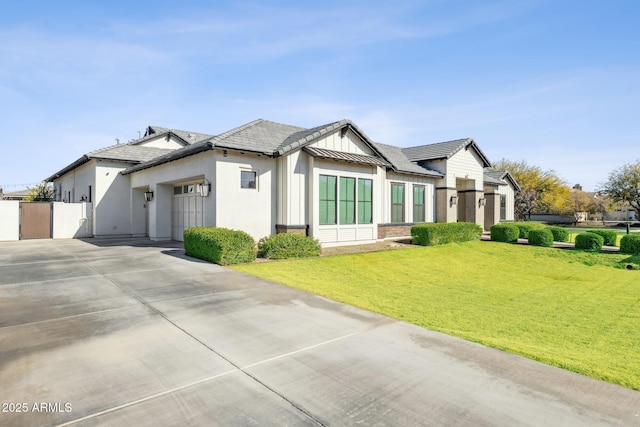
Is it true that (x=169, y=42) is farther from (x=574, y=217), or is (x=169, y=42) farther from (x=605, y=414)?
(x=574, y=217)

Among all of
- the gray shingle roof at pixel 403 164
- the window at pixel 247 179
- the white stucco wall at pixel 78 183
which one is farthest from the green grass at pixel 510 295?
the white stucco wall at pixel 78 183

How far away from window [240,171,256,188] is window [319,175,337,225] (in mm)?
2897

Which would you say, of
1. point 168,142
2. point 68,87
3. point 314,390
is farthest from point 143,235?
point 314,390

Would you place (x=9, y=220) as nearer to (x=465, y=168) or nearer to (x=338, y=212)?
(x=338, y=212)

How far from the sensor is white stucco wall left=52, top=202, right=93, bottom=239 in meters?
19.0

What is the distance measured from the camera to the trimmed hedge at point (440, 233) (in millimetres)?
17078

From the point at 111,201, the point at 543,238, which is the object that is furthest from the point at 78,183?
the point at 543,238

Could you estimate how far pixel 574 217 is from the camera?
48.9 meters

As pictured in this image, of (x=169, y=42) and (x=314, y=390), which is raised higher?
(x=169, y=42)

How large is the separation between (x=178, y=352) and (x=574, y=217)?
5989cm

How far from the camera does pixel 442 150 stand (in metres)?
22.4

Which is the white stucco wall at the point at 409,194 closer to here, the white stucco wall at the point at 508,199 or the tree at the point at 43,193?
the white stucco wall at the point at 508,199

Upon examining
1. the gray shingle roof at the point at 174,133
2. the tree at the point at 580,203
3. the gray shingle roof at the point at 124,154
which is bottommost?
the tree at the point at 580,203

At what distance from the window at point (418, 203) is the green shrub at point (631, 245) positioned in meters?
9.68
